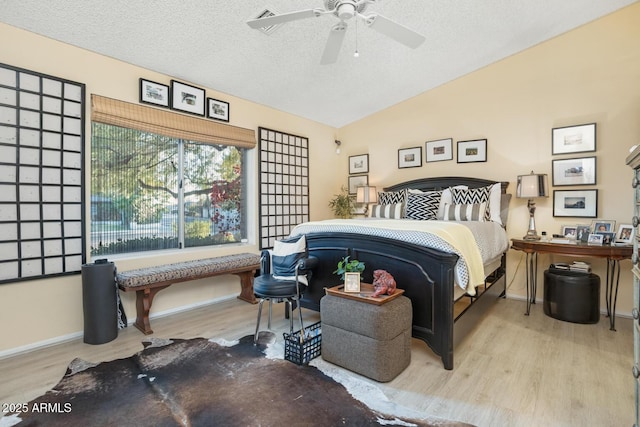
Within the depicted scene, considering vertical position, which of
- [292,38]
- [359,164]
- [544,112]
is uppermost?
[292,38]

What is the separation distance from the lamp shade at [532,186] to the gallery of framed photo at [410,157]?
4.96 feet

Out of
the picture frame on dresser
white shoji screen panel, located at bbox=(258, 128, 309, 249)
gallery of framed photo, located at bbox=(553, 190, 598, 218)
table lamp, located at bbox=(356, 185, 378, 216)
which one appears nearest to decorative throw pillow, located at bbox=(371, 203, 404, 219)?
table lamp, located at bbox=(356, 185, 378, 216)

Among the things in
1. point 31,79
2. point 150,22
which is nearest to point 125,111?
point 31,79

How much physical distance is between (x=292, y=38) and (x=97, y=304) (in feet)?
10.2

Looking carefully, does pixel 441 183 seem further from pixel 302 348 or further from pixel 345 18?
pixel 302 348

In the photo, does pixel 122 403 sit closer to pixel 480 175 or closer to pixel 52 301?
pixel 52 301

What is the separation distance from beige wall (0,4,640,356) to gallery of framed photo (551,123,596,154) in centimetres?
7

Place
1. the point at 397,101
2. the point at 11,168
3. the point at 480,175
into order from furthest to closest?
the point at 397,101 < the point at 480,175 < the point at 11,168

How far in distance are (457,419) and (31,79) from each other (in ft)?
13.2

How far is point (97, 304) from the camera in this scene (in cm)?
276

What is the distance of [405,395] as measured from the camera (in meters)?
1.96

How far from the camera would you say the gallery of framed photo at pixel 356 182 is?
557cm

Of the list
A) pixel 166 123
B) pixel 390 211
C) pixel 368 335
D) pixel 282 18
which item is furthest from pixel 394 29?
pixel 390 211

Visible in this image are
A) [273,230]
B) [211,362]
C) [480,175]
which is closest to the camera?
[211,362]
